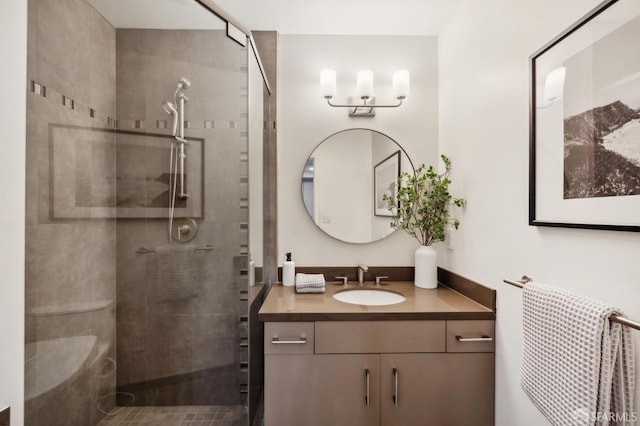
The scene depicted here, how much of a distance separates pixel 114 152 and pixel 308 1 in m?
1.30

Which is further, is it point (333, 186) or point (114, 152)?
point (333, 186)

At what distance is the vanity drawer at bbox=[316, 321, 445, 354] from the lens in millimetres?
1380

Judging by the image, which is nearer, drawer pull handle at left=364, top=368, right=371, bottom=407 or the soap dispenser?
drawer pull handle at left=364, top=368, right=371, bottom=407

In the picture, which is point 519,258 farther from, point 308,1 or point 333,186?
point 308,1

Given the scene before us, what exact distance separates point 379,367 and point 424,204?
94 centimetres

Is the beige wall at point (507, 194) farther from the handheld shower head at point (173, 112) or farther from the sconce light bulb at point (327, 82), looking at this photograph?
the handheld shower head at point (173, 112)

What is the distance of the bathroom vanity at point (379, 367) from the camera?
1376mm

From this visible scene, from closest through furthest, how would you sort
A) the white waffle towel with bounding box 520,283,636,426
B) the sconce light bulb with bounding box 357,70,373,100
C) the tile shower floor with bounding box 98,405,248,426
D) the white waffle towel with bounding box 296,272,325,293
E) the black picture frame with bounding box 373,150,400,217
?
the white waffle towel with bounding box 520,283,636,426 < the tile shower floor with bounding box 98,405,248,426 < the white waffle towel with bounding box 296,272,325,293 < the sconce light bulb with bounding box 357,70,373,100 < the black picture frame with bounding box 373,150,400,217

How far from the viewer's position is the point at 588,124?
2.93 ft

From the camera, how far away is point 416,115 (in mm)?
2027

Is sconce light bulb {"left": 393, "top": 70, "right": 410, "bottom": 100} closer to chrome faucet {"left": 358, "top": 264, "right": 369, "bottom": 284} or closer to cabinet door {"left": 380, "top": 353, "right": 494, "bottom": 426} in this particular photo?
chrome faucet {"left": 358, "top": 264, "right": 369, "bottom": 284}

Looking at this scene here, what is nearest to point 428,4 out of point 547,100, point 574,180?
point 547,100

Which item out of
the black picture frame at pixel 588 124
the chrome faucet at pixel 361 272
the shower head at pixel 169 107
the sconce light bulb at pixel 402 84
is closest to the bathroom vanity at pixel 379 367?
the chrome faucet at pixel 361 272

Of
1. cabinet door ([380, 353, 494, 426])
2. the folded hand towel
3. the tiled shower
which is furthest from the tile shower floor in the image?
cabinet door ([380, 353, 494, 426])
